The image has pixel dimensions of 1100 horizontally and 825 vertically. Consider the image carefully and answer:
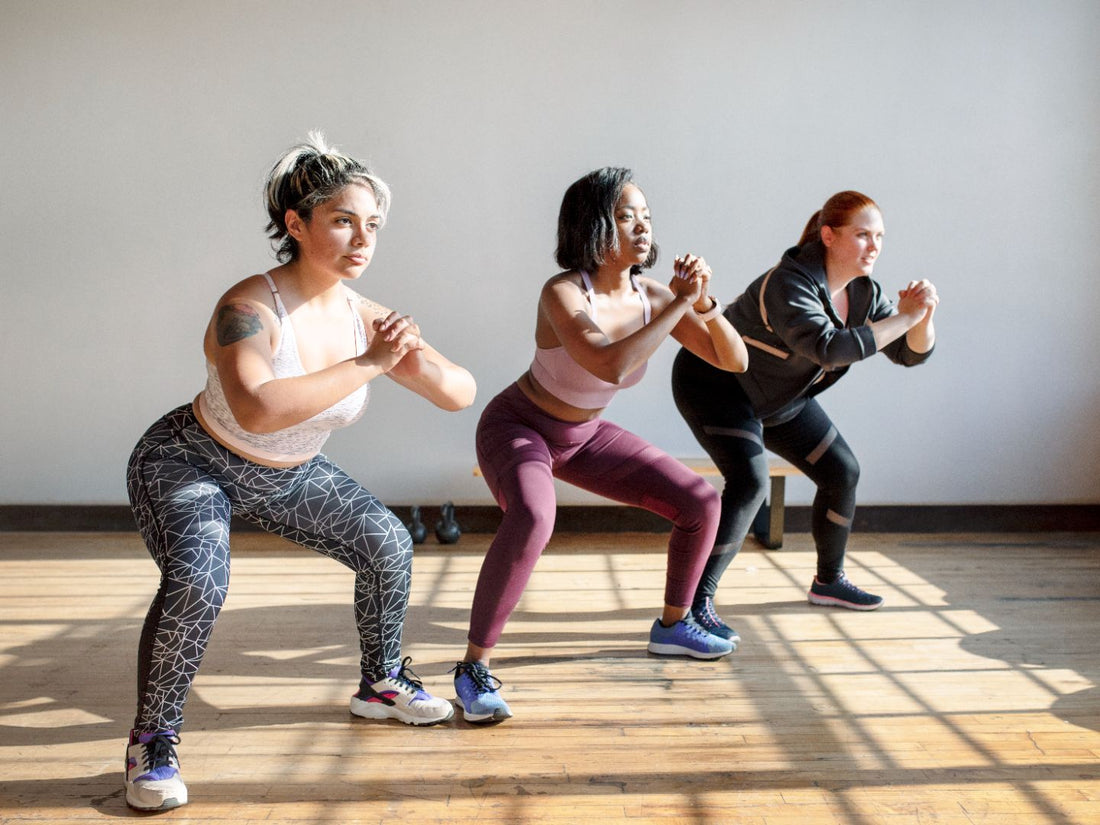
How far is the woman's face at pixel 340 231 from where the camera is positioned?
2213 millimetres

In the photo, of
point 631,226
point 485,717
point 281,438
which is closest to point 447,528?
point 485,717

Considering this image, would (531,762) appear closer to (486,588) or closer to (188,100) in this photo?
(486,588)

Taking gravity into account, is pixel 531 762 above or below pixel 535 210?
below

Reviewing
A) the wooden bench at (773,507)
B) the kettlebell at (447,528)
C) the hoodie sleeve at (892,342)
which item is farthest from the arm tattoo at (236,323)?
the wooden bench at (773,507)

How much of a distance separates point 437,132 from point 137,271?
1503 mm

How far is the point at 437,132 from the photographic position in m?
4.89

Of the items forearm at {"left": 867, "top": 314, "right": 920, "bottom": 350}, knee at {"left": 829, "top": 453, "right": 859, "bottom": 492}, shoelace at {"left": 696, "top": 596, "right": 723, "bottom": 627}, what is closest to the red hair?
forearm at {"left": 867, "top": 314, "right": 920, "bottom": 350}

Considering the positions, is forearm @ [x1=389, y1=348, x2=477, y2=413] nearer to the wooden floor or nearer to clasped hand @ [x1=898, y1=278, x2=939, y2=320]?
the wooden floor

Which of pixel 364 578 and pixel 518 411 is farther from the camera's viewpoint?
pixel 518 411

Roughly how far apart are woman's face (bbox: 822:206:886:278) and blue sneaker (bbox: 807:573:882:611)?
106cm

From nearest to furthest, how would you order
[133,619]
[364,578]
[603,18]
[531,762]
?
[531,762] → [364,578] → [133,619] → [603,18]

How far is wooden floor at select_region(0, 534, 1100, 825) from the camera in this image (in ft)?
6.98

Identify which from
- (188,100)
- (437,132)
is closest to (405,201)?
(437,132)


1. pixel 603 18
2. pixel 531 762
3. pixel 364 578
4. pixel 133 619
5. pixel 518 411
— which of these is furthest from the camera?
Result: pixel 603 18
